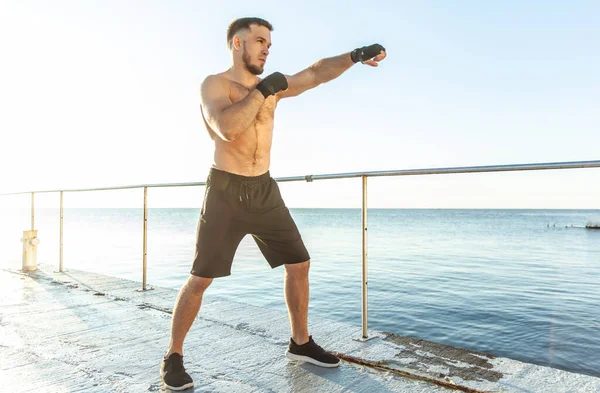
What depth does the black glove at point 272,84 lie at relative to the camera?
1.65 m

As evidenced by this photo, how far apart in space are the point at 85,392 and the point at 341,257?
12.3 meters

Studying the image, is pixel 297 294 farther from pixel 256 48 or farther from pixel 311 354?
pixel 256 48

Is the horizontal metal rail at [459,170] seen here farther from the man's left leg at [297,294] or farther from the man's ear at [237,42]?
the man's ear at [237,42]

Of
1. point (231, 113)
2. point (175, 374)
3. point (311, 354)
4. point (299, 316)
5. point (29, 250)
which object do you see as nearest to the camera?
point (231, 113)

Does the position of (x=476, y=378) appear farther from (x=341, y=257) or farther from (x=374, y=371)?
(x=341, y=257)

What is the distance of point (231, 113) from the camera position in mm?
1617

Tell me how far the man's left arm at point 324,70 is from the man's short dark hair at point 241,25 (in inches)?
12.2

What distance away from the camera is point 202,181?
3.36m

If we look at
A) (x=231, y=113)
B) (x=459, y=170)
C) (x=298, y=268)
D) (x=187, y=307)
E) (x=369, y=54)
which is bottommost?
(x=187, y=307)

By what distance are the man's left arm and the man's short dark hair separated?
31 cm

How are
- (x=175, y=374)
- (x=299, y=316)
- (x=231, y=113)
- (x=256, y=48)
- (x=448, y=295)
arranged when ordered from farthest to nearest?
(x=448, y=295), (x=299, y=316), (x=256, y=48), (x=175, y=374), (x=231, y=113)

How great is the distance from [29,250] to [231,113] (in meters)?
4.48

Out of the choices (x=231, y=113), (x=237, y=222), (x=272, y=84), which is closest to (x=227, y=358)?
(x=237, y=222)

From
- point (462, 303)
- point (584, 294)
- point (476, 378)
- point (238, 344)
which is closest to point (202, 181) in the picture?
point (238, 344)
